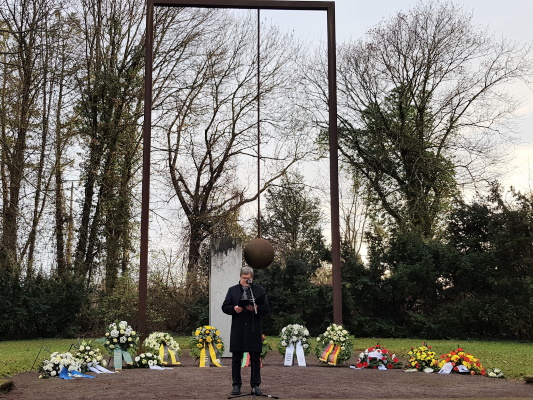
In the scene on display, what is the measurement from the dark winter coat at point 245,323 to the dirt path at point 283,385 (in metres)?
0.54

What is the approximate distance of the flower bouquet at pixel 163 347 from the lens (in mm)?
10617

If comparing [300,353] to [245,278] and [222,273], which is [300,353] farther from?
[245,278]

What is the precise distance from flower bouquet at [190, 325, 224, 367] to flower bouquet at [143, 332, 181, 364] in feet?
1.06

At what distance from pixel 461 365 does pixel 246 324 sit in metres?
3.80

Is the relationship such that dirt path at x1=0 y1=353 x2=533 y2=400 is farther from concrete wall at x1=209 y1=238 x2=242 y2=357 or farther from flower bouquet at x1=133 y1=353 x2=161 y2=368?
concrete wall at x1=209 y1=238 x2=242 y2=357

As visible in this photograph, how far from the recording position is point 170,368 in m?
10.1

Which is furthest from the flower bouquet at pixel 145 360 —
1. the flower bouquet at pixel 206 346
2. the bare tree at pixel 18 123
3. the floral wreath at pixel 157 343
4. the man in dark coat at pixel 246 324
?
the bare tree at pixel 18 123

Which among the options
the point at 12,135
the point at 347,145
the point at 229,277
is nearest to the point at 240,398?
the point at 229,277

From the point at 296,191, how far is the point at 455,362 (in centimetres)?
1480

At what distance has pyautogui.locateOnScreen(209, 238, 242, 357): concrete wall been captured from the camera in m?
11.5

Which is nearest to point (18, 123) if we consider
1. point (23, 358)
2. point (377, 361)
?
point (23, 358)

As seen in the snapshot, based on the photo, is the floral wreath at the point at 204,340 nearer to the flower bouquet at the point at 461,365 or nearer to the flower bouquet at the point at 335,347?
the flower bouquet at the point at 335,347

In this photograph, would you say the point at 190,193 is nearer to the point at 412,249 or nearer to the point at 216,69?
the point at 216,69

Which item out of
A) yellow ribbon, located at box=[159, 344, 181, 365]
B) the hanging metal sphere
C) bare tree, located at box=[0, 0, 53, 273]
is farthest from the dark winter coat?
bare tree, located at box=[0, 0, 53, 273]
